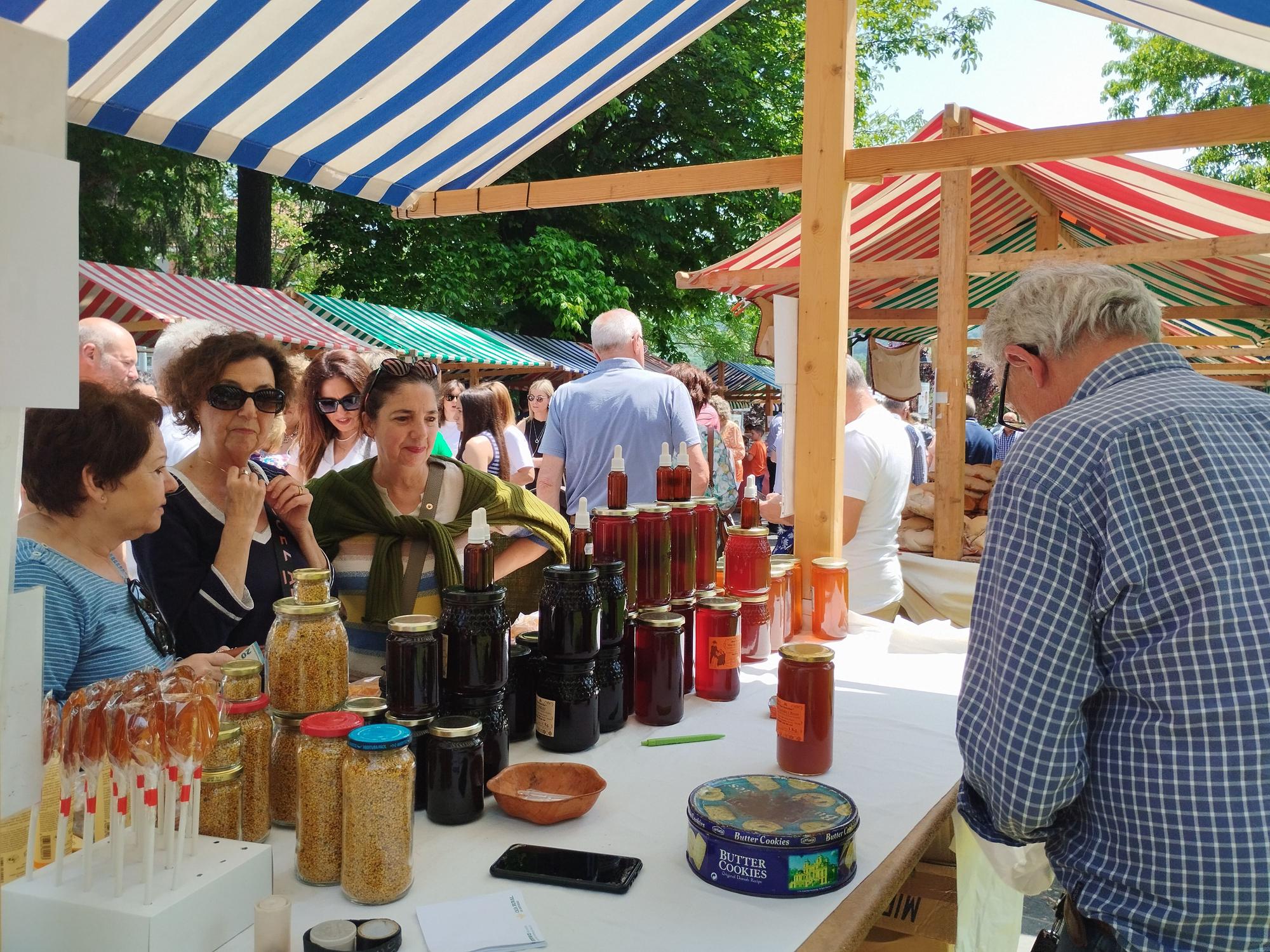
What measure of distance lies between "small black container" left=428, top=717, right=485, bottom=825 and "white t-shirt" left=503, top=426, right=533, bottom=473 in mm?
4340

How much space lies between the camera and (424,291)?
15062 mm

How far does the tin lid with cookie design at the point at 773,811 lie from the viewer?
1.53m

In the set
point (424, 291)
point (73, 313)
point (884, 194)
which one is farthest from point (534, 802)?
point (424, 291)

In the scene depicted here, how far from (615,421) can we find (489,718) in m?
2.80

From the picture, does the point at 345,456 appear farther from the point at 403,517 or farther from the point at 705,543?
the point at 705,543

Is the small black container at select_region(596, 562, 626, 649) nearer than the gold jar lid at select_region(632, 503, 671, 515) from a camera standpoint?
Yes

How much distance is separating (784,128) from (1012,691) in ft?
51.8

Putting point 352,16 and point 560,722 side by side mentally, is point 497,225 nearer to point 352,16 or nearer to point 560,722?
point 352,16

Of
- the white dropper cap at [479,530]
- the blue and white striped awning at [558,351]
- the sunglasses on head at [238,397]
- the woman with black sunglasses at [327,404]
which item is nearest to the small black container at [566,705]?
the white dropper cap at [479,530]

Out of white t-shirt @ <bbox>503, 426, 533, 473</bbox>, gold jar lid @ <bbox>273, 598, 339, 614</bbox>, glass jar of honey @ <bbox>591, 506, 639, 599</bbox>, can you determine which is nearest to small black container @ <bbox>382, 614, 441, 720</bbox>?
gold jar lid @ <bbox>273, 598, 339, 614</bbox>

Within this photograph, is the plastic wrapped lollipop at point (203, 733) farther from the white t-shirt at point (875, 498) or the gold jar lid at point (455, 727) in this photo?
the white t-shirt at point (875, 498)

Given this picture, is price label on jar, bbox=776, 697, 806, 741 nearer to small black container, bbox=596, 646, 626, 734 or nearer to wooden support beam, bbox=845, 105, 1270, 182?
small black container, bbox=596, 646, 626, 734

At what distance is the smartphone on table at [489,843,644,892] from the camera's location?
4.97 ft

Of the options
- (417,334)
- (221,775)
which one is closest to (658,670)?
(221,775)
